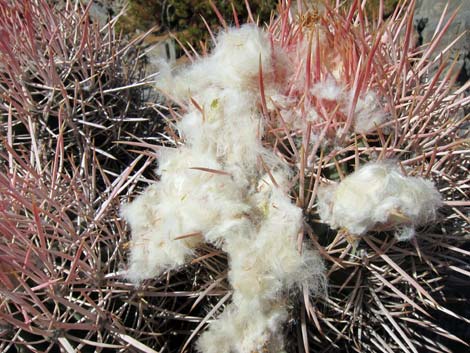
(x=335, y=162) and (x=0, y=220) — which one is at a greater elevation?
(x=0, y=220)

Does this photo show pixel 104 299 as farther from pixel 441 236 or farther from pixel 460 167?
pixel 460 167

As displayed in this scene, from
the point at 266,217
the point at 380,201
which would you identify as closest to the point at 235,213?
the point at 266,217

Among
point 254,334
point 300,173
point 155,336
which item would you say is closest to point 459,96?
point 300,173

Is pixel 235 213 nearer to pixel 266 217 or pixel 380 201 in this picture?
pixel 266 217
